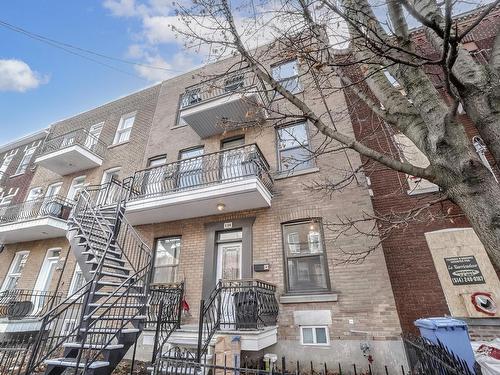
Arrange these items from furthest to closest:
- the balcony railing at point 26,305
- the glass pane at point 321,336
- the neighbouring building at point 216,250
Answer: the balcony railing at point 26,305, the glass pane at point 321,336, the neighbouring building at point 216,250

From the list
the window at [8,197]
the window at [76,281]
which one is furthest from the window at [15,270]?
the window at [8,197]

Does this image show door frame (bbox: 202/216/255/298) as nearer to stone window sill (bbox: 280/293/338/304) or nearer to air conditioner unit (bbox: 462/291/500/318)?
stone window sill (bbox: 280/293/338/304)

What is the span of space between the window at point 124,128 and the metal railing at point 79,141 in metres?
0.77

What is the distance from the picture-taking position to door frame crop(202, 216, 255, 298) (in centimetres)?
703

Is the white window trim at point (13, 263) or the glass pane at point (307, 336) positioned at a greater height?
the white window trim at point (13, 263)

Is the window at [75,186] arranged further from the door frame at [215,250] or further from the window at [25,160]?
the door frame at [215,250]

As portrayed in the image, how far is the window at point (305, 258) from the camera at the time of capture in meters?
6.49

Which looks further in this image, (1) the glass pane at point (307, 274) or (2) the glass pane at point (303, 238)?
(2) the glass pane at point (303, 238)

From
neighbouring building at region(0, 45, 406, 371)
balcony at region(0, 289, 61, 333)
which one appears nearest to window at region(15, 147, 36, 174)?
neighbouring building at region(0, 45, 406, 371)

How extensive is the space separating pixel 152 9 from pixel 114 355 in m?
6.47

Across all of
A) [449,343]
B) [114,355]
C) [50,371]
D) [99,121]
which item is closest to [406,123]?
[449,343]

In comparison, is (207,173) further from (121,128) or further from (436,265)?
(121,128)

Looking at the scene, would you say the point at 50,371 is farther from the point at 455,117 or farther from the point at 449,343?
the point at 455,117

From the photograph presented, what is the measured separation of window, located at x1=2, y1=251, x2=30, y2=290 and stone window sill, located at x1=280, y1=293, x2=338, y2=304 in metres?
11.9
